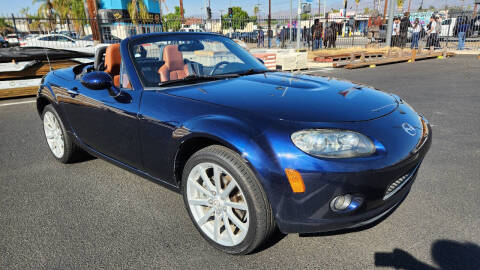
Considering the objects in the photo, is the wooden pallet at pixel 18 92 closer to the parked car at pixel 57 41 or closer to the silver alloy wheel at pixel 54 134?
the silver alloy wheel at pixel 54 134

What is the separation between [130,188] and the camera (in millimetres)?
3273

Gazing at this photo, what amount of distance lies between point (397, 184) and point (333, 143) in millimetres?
581

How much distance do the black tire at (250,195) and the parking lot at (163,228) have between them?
0.18 metres

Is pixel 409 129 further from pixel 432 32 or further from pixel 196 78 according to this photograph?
pixel 432 32

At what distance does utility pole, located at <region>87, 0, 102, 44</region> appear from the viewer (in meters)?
15.5

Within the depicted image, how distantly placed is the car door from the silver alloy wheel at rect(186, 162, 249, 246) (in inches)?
26.3

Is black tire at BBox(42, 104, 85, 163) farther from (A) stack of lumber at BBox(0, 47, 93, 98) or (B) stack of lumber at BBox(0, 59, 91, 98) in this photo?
(B) stack of lumber at BBox(0, 59, 91, 98)

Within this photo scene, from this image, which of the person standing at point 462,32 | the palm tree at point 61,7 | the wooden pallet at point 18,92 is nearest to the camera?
the wooden pallet at point 18,92

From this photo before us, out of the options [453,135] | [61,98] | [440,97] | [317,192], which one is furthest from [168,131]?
[440,97]

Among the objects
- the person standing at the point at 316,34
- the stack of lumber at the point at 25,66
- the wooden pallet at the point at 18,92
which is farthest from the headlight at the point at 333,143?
the person standing at the point at 316,34

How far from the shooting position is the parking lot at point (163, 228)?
2.19 metres

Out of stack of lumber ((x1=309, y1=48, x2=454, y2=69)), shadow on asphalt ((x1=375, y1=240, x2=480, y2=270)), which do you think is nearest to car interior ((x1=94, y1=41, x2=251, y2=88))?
shadow on asphalt ((x1=375, y1=240, x2=480, y2=270))

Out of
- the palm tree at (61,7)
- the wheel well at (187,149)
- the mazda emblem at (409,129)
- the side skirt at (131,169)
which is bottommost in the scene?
the side skirt at (131,169)

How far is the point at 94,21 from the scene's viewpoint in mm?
15344
